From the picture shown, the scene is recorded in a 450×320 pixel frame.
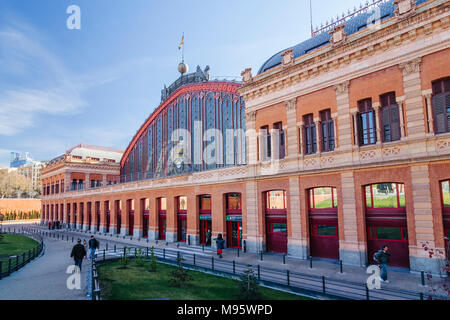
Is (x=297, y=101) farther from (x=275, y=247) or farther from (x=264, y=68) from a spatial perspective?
(x=275, y=247)

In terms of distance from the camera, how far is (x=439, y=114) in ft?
51.8

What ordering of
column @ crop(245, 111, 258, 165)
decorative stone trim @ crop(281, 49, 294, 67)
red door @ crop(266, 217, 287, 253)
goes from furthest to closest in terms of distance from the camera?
column @ crop(245, 111, 258, 165) → red door @ crop(266, 217, 287, 253) → decorative stone trim @ crop(281, 49, 294, 67)

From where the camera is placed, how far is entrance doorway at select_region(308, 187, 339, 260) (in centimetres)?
1972

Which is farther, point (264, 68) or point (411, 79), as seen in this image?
point (264, 68)

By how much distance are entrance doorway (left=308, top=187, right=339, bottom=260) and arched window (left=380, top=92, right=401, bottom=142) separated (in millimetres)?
4670

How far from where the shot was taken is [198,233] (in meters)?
29.3

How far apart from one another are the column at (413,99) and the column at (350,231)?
164 inches

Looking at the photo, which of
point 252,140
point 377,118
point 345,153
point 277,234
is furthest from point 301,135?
point 277,234

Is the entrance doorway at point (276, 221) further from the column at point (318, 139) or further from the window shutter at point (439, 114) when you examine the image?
the window shutter at point (439, 114)

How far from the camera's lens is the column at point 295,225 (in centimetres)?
2058

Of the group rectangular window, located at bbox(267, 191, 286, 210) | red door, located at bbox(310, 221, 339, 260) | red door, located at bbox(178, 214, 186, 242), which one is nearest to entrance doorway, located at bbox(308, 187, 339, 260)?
red door, located at bbox(310, 221, 339, 260)

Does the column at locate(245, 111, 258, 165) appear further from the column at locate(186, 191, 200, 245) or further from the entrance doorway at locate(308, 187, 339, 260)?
the column at locate(186, 191, 200, 245)
